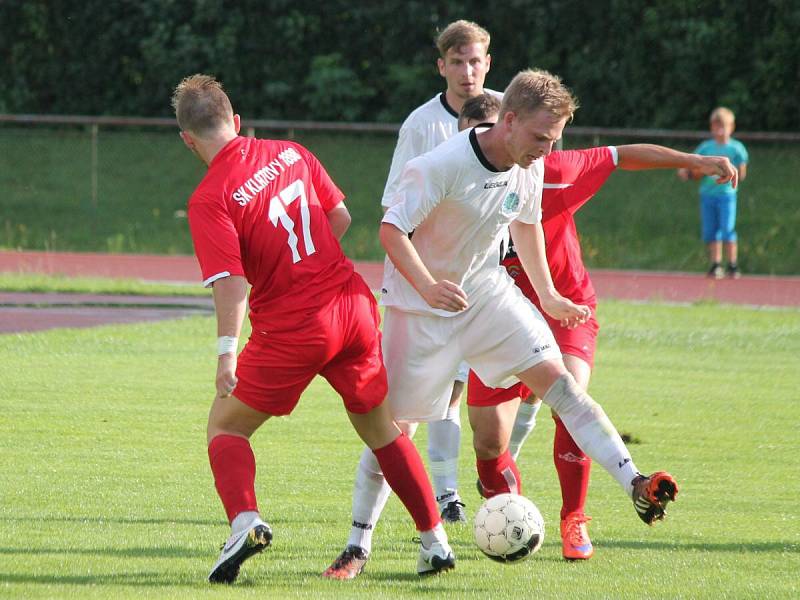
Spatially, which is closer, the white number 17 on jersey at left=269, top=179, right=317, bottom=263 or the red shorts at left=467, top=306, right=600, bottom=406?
the white number 17 on jersey at left=269, top=179, right=317, bottom=263

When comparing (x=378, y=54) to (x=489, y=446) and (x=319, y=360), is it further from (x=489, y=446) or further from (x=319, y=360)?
(x=319, y=360)

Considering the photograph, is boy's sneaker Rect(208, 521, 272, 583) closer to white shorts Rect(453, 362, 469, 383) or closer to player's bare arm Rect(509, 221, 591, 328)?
player's bare arm Rect(509, 221, 591, 328)

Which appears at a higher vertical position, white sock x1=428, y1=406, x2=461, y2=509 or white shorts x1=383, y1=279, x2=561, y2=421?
white shorts x1=383, y1=279, x2=561, y2=421

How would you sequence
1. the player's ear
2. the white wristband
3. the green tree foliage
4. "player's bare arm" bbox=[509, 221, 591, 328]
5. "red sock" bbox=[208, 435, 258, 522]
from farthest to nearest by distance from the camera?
the green tree foliage, "player's bare arm" bbox=[509, 221, 591, 328], the player's ear, "red sock" bbox=[208, 435, 258, 522], the white wristband

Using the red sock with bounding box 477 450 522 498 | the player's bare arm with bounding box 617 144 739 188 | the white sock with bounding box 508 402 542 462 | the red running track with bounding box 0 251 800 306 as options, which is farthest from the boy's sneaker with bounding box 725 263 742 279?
the red sock with bounding box 477 450 522 498

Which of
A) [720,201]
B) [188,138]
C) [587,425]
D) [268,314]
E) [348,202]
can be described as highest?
[188,138]

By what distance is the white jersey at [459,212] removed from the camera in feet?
16.9

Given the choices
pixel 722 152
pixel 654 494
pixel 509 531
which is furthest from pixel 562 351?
pixel 722 152

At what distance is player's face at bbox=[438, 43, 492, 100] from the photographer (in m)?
6.51

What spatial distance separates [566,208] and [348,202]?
18757mm

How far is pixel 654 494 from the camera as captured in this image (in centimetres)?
481

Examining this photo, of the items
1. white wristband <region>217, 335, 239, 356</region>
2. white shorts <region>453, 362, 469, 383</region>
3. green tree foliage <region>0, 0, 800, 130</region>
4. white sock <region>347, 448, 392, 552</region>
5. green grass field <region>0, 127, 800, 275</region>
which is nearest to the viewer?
white wristband <region>217, 335, 239, 356</region>

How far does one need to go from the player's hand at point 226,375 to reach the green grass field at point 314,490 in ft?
2.41

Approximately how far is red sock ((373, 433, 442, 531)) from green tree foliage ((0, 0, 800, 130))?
72.0 feet
